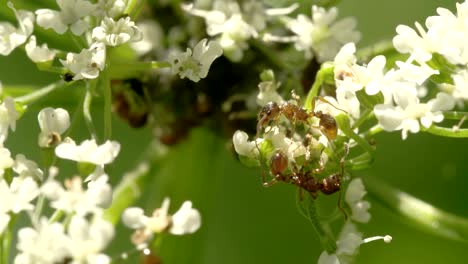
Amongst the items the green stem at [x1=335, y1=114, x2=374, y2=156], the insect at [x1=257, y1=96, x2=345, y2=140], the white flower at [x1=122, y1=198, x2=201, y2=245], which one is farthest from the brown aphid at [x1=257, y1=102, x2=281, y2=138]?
the white flower at [x1=122, y1=198, x2=201, y2=245]

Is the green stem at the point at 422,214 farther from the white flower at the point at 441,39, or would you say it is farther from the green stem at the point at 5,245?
the green stem at the point at 5,245

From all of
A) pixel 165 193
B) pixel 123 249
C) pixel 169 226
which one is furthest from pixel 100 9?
pixel 123 249

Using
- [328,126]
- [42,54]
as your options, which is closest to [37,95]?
[42,54]

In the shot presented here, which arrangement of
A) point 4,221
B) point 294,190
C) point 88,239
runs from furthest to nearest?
point 294,190 < point 4,221 < point 88,239

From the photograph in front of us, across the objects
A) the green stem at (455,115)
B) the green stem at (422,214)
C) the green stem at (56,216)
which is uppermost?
the green stem at (455,115)

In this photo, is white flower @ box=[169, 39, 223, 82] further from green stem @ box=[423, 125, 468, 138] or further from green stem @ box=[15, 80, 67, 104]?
green stem @ box=[423, 125, 468, 138]

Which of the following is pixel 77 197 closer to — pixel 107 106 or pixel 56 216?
pixel 56 216

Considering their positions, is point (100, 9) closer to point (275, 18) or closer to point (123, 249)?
point (275, 18)

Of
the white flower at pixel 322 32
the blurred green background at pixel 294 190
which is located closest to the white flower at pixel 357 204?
the white flower at pixel 322 32
